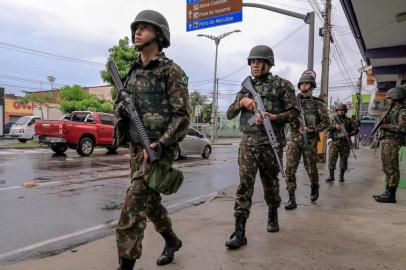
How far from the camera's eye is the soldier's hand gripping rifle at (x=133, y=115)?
266 centimetres

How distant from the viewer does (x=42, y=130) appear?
1459 centimetres

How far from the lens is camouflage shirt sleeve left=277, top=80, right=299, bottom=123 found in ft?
13.3

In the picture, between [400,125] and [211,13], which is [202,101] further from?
[400,125]

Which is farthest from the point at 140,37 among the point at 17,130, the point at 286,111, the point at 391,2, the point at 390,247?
the point at 17,130

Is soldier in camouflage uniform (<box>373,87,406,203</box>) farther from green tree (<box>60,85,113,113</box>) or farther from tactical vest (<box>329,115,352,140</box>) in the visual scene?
green tree (<box>60,85,113,113</box>)

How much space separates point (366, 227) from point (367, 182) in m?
4.71

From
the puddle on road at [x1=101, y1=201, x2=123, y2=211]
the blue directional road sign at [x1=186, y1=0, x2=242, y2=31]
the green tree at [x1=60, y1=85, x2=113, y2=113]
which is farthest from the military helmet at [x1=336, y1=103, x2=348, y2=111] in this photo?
the green tree at [x1=60, y1=85, x2=113, y2=113]

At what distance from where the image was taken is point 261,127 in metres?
3.96

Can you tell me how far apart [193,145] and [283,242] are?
12248 mm

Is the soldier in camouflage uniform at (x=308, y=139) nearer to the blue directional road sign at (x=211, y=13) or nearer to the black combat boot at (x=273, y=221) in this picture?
the black combat boot at (x=273, y=221)

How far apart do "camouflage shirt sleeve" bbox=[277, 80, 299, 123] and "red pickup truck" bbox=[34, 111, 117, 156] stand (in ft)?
33.5

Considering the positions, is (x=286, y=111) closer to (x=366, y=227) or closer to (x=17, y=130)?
(x=366, y=227)

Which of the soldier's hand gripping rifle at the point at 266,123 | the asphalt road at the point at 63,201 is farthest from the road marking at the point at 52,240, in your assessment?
the soldier's hand gripping rifle at the point at 266,123

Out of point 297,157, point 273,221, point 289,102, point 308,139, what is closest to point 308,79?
point 308,139
